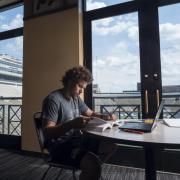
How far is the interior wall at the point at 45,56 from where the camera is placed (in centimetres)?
303

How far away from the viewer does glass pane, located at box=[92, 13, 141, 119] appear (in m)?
2.85

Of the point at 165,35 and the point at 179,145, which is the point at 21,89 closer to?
the point at 165,35

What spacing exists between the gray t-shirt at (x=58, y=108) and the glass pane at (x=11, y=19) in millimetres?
2461

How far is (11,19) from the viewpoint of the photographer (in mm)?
3885

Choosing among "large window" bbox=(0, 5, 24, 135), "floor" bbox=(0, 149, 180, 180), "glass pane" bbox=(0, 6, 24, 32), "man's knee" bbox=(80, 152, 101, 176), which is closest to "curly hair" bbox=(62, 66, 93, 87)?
"man's knee" bbox=(80, 152, 101, 176)

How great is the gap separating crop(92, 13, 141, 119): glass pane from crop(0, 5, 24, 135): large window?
1.47 metres

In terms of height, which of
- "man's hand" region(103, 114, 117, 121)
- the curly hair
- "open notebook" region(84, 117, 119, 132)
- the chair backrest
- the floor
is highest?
the curly hair

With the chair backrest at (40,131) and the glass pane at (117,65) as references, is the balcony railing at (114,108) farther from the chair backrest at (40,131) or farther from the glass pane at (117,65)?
the chair backrest at (40,131)

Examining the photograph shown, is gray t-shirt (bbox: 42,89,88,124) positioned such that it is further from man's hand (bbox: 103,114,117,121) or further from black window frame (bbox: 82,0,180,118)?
black window frame (bbox: 82,0,180,118)

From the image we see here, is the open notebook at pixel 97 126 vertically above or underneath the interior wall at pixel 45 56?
underneath

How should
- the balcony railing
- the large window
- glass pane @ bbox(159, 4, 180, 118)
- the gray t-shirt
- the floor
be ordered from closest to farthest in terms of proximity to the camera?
1. the gray t-shirt
2. the floor
3. glass pane @ bbox(159, 4, 180, 118)
4. the balcony railing
5. the large window

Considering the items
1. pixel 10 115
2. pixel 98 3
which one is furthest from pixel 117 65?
pixel 10 115

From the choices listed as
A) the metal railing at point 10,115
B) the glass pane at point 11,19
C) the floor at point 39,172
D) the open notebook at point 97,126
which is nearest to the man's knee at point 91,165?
the open notebook at point 97,126

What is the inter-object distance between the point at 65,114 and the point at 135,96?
1.43 m
